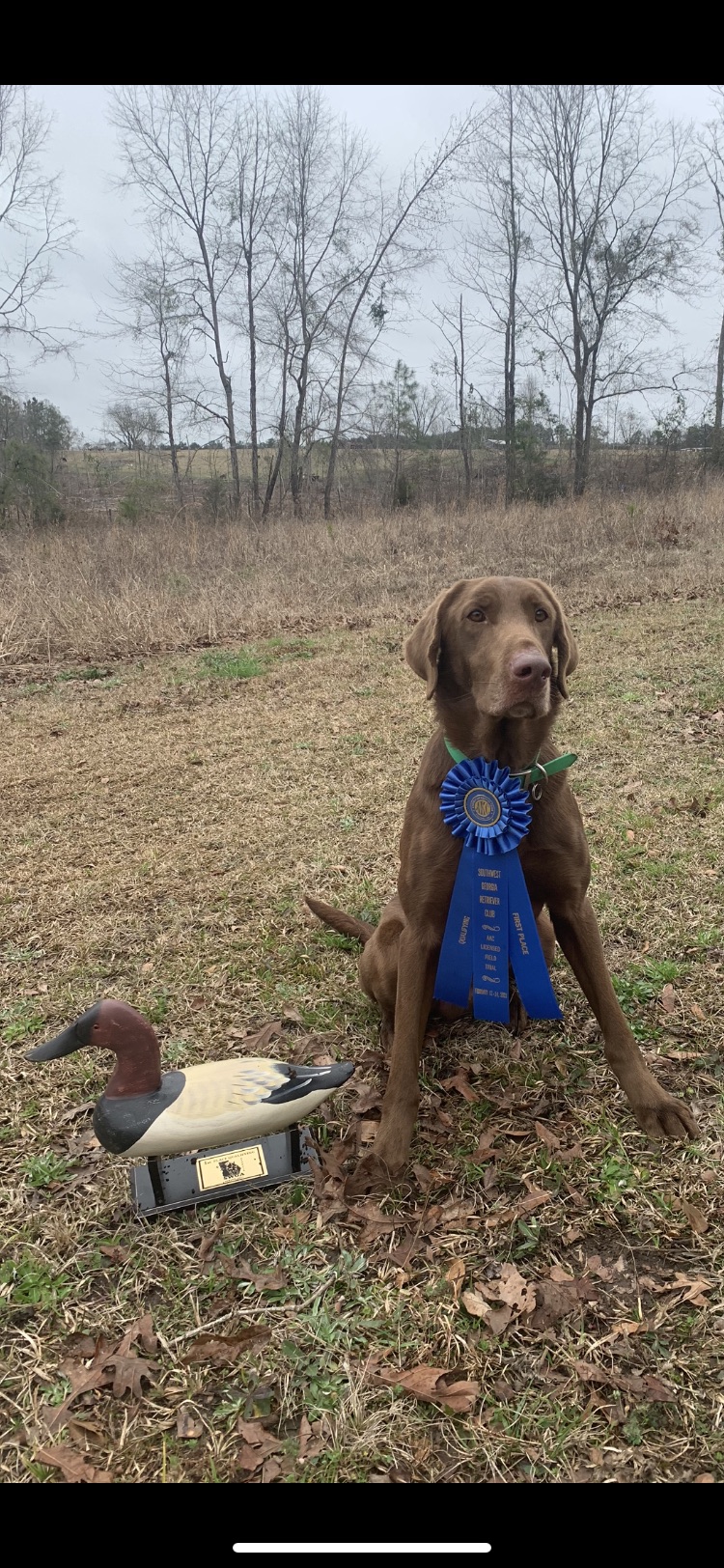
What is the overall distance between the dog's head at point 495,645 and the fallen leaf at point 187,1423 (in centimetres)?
157

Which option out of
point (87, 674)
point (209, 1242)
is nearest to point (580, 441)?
point (87, 674)

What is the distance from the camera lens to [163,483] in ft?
72.6

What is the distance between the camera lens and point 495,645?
2090 millimetres

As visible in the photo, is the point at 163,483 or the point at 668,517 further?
the point at 163,483

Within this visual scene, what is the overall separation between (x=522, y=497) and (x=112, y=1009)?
2134 cm

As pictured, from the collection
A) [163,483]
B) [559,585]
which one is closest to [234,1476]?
[559,585]

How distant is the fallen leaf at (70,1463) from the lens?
142cm

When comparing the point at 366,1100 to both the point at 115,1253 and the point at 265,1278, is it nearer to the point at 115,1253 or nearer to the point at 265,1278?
the point at 265,1278

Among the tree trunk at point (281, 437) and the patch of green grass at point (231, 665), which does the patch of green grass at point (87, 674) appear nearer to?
the patch of green grass at point (231, 665)

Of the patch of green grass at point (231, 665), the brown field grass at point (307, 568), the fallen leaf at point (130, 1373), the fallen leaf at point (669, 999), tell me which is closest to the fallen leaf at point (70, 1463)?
the fallen leaf at point (130, 1373)

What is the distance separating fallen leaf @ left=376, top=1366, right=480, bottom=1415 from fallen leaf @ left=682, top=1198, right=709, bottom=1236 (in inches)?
24.8

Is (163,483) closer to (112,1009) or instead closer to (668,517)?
(668,517)

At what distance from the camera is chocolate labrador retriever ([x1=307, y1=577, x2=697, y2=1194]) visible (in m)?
2.13
